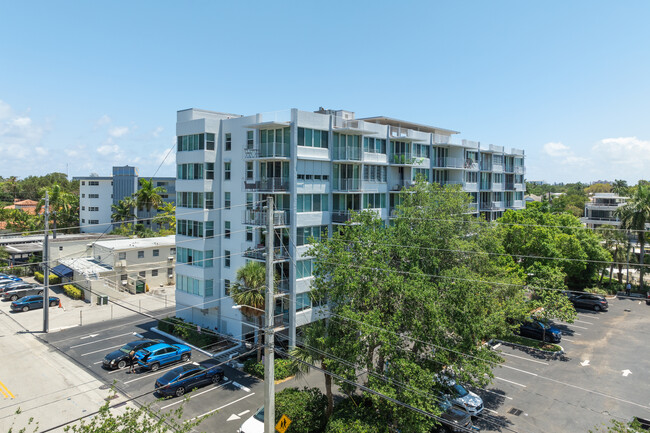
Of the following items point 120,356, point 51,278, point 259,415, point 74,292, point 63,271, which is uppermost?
point 63,271

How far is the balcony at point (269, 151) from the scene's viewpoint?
96.9 feet

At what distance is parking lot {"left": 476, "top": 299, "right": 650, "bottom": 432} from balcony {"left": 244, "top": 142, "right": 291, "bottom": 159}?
62.2 feet

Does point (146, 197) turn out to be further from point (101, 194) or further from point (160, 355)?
point (160, 355)

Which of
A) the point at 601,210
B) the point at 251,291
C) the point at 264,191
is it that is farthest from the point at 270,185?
the point at 601,210

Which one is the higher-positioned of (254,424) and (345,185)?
(345,185)

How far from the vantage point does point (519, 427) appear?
21.0 metres

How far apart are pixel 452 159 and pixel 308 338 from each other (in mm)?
31217

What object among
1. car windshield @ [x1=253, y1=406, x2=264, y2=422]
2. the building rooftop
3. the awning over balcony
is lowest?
car windshield @ [x1=253, y1=406, x2=264, y2=422]

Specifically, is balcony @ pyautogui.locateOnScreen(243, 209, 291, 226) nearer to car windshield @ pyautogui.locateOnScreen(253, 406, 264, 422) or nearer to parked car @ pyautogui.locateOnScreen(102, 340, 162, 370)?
parked car @ pyautogui.locateOnScreen(102, 340, 162, 370)

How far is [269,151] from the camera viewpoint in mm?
30016

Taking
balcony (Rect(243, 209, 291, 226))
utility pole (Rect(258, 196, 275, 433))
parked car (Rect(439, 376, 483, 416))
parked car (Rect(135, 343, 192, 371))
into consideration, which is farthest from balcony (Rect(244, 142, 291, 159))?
parked car (Rect(439, 376, 483, 416))

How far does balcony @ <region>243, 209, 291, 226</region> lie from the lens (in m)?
29.0

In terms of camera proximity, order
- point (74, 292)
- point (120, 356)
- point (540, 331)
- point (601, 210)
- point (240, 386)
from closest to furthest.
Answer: point (240, 386) → point (120, 356) → point (540, 331) → point (74, 292) → point (601, 210)

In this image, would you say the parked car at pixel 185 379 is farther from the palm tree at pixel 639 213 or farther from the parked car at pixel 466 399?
the palm tree at pixel 639 213
